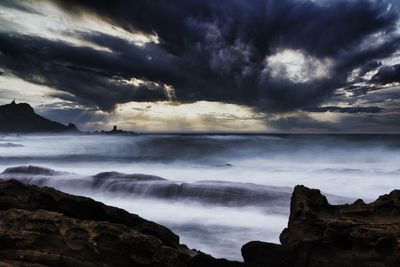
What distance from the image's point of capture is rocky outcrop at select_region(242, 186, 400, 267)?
395 cm

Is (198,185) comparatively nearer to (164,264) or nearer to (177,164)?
(164,264)

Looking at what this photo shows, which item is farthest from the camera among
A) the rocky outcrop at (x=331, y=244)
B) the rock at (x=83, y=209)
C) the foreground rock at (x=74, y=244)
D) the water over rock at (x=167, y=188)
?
the water over rock at (x=167, y=188)

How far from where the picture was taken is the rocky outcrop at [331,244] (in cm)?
395

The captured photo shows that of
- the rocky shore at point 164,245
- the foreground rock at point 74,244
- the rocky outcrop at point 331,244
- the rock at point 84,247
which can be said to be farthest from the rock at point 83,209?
the rocky outcrop at point 331,244

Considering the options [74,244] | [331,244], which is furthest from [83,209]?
[331,244]

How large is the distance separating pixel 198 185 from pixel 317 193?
7.25 metres

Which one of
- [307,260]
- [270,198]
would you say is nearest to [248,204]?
[270,198]

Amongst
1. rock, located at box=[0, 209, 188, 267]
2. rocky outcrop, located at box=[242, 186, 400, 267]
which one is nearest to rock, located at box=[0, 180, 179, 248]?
rock, located at box=[0, 209, 188, 267]

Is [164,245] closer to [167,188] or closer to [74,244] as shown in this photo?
[74,244]

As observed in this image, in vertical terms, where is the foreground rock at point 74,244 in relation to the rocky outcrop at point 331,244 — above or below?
below

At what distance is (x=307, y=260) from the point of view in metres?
4.05

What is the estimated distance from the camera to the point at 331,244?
4.13 meters


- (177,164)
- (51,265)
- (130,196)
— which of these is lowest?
(51,265)

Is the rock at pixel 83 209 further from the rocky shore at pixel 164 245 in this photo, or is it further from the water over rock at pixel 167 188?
the water over rock at pixel 167 188
